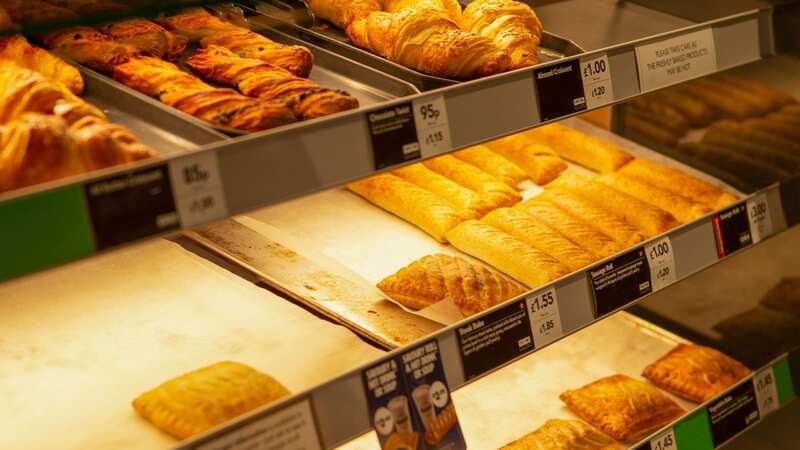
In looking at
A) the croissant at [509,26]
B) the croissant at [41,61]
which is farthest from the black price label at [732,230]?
the croissant at [41,61]

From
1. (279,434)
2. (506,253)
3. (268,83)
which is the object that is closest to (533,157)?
(506,253)

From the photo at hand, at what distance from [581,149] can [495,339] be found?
1.15 m

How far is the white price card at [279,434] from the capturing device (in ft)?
3.76

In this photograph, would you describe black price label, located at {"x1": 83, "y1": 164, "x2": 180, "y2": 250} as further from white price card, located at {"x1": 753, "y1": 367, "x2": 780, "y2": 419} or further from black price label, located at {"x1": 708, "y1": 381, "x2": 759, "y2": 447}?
white price card, located at {"x1": 753, "y1": 367, "x2": 780, "y2": 419}

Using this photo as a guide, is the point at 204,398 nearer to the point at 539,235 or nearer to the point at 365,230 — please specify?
the point at 365,230

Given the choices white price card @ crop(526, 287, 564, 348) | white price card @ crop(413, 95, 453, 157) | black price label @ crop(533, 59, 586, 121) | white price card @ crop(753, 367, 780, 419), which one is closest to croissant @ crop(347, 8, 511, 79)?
black price label @ crop(533, 59, 586, 121)

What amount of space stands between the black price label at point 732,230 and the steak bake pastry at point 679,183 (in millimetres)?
472

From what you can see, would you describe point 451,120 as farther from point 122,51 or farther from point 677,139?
point 677,139

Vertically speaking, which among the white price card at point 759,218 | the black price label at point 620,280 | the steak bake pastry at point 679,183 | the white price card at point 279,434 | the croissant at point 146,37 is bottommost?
the steak bake pastry at point 679,183

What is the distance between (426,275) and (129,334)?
56cm

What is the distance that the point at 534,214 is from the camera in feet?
7.16

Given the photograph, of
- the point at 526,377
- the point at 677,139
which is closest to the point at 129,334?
the point at 526,377

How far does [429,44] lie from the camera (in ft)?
5.01

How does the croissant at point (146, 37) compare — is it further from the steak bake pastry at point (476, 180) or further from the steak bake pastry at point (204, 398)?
the steak bake pastry at point (476, 180)
